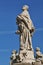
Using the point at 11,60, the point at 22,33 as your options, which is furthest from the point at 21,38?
the point at 11,60

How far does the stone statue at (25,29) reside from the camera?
1923 centimetres

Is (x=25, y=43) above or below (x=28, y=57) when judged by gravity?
above

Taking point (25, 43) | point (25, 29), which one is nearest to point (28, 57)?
point (25, 43)

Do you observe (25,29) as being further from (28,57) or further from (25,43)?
(28,57)

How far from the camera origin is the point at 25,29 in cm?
1948

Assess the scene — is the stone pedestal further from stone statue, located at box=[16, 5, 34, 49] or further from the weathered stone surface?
stone statue, located at box=[16, 5, 34, 49]

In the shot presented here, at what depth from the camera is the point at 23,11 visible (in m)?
20.1

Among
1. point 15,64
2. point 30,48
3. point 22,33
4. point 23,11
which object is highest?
point 23,11

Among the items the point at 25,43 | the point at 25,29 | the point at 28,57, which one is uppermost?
the point at 25,29

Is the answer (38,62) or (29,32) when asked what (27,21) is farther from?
(38,62)

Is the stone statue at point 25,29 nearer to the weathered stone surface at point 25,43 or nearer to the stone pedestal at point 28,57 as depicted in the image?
the weathered stone surface at point 25,43

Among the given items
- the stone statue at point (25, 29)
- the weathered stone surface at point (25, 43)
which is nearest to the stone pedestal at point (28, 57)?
the weathered stone surface at point (25, 43)

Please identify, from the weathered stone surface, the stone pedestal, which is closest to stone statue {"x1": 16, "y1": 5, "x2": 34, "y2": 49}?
the weathered stone surface

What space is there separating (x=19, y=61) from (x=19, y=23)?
3081 mm
